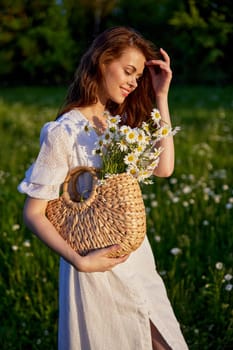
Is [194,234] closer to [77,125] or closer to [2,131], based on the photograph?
[77,125]

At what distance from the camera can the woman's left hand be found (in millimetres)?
2129

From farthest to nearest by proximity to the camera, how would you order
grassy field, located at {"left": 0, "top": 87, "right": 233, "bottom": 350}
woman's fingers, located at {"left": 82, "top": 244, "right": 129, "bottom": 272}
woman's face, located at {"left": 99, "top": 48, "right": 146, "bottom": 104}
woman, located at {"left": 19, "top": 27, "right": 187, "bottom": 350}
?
grassy field, located at {"left": 0, "top": 87, "right": 233, "bottom": 350}, woman's face, located at {"left": 99, "top": 48, "right": 146, "bottom": 104}, woman, located at {"left": 19, "top": 27, "right": 187, "bottom": 350}, woman's fingers, located at {"left": 82, "top": 244, "right": 129, "bottom": 272}

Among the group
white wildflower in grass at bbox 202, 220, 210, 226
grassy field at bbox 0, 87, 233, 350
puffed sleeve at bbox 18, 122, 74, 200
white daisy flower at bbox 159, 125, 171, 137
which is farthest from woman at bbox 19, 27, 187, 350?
white wildflower in grass at bbox 202, 220, 210, 226

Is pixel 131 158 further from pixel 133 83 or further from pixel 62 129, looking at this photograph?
pixel 133 83

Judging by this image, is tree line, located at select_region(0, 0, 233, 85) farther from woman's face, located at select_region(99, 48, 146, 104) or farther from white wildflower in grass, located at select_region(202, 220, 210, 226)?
woman's face, located at select_region(99, 48, 146, 104)

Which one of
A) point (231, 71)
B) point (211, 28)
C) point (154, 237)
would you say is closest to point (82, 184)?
point (154, 237)

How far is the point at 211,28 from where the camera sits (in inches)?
168

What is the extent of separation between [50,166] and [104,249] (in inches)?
13.4

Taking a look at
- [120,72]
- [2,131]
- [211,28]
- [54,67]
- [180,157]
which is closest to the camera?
[120,72]

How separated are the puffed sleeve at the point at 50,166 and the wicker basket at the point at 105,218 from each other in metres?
0.07

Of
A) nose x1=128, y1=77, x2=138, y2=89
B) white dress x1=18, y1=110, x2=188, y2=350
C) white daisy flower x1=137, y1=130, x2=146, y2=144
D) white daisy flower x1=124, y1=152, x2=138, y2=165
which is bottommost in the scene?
white dress x1=18, y1=110, x2=188, y2=350

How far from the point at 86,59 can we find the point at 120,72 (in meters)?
0.16

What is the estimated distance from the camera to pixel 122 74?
207 cm

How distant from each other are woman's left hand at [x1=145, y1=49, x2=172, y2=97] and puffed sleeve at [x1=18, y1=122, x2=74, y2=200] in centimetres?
46
